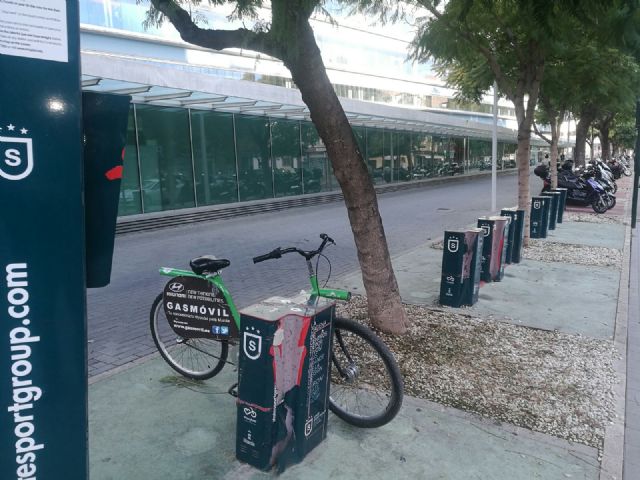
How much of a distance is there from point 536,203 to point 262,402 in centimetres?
913

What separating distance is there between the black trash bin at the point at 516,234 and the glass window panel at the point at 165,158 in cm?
877

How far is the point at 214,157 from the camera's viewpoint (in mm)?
14797

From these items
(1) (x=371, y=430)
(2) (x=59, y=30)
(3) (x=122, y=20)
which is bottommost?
(1) (x=371, y=430)

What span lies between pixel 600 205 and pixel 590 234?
4689 mm

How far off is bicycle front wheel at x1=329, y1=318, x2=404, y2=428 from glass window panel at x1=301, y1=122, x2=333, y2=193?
15.2 metres

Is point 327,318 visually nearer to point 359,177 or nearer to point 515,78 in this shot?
point 359,177

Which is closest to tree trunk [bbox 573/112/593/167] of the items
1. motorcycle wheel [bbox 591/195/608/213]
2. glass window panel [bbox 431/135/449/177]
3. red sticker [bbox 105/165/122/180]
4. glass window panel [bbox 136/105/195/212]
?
motorcycle wheel [bbox 591/195/608/213]

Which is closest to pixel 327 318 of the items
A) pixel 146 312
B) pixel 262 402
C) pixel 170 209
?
pixel 262 402

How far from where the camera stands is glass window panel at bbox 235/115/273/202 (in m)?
15.6

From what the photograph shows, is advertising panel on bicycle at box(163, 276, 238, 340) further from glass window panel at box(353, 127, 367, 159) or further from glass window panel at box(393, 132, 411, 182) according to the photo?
glass window panel at box(393, 132, 411, 182)

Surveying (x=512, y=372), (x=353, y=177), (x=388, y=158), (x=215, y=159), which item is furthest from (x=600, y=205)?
(x=353, y=177)

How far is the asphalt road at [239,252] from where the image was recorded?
17.1 feet

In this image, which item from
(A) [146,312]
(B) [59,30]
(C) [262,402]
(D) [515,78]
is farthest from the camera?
(D) [515,78]

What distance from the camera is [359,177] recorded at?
4.44m
